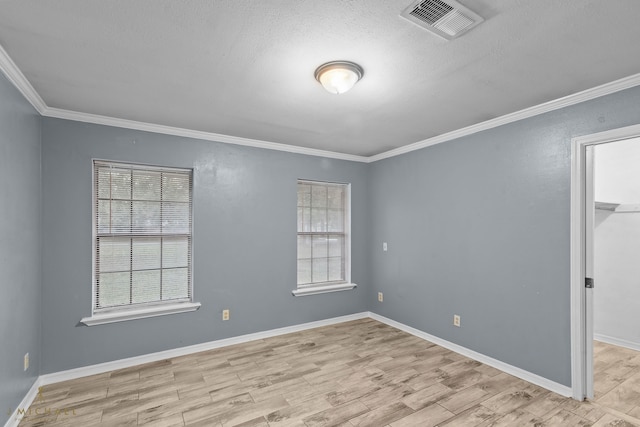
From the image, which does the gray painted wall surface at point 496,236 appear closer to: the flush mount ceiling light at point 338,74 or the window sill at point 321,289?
the window sill at point 321,289

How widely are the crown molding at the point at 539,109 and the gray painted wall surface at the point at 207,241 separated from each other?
1.37 meters

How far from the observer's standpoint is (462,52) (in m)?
1.95

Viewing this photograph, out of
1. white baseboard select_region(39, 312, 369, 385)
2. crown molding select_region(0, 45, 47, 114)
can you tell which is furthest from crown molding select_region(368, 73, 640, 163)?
crown molding select_region(0, 45, 47, 114)

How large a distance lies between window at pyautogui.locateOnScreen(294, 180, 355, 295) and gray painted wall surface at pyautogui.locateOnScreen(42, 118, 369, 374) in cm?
15

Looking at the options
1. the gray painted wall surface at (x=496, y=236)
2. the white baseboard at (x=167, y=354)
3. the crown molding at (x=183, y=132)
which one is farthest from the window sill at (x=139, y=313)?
the gray painted wall surface at (x=496, y=236)

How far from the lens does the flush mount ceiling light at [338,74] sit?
206 centimetres

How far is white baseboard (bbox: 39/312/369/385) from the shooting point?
2932 mm

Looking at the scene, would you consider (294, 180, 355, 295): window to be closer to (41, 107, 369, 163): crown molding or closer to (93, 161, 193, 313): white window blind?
(41, 107, 369, 163): crown molding

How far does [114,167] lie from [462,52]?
10.9 feet

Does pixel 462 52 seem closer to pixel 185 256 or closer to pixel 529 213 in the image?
pixel 529 213

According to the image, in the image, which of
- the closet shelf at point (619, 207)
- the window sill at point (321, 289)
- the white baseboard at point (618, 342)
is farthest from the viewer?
the window sill at point (321, 289)

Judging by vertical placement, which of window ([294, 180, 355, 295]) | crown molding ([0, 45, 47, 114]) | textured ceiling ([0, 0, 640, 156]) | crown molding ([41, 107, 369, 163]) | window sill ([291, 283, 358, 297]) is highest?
textured ceiling ([0, 0, 640, 156])

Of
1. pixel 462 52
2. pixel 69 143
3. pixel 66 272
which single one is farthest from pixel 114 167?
pixel 462 52

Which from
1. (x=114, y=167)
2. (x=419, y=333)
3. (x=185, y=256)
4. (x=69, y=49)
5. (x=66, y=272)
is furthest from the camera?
(x=419, y=333)
